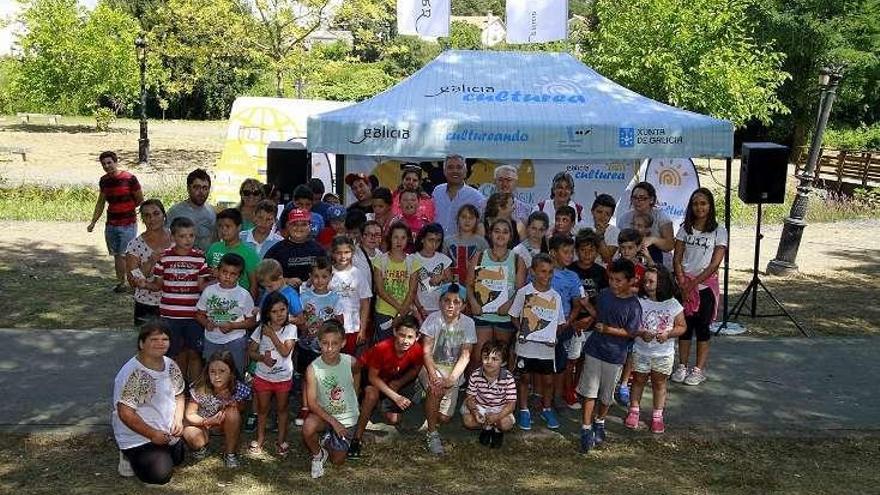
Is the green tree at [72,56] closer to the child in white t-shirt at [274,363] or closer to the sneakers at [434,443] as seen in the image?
the child in white t-shirt at [274,363]

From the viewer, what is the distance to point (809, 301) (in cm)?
1034

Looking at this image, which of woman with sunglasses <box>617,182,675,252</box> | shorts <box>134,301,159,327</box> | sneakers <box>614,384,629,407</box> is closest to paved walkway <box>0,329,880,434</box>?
sneakers <box>614,384,629,407</box>

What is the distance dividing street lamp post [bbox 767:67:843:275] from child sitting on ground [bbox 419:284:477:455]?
26.0 feet

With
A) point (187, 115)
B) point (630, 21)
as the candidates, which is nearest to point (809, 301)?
point (630, 21)

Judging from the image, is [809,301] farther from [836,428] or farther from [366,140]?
[366,140]

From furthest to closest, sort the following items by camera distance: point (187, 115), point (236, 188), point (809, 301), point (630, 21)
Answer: point (187, 115), point (630, 21), point (236, 188), point (809, 301)

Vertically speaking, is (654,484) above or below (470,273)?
below

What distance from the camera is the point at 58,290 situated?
987 centimetres

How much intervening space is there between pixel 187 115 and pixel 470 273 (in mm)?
42561

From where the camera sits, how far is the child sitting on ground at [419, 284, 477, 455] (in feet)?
18.6

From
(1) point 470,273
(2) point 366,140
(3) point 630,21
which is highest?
(3) point 630,21

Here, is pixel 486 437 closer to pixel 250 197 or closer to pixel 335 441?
pixel 335 441

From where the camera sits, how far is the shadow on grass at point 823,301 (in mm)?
8984

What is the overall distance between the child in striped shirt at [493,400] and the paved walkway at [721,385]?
451mm
